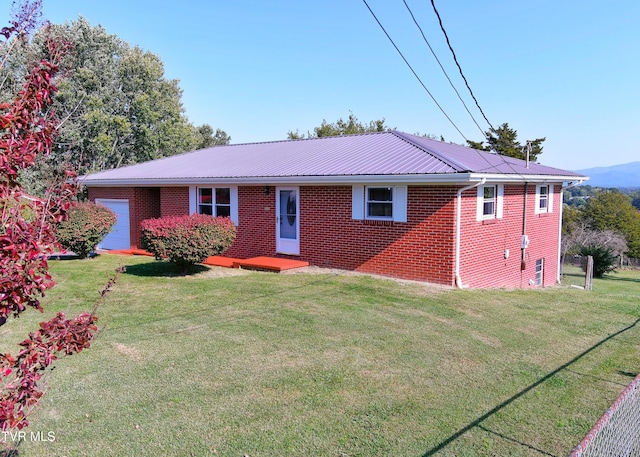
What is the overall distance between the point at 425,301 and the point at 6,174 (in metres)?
8.75

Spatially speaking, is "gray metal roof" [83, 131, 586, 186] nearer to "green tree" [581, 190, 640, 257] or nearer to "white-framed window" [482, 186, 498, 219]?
"white-framed window" [482, 186, 498, 219]

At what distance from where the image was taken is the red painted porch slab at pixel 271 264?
13422 millimetres

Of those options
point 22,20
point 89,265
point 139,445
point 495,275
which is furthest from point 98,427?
point 495,275

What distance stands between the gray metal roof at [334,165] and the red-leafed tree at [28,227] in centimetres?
811

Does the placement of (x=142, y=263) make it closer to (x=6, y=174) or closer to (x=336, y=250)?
(x=336, y=250)

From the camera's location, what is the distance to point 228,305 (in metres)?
9.36

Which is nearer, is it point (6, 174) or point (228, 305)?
point (6, 174)

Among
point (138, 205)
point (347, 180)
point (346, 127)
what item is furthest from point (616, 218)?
point (138, 205)

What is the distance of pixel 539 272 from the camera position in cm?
1769

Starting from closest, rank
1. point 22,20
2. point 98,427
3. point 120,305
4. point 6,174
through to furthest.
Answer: point 6,174 < point 22,20 < point 98,427 < point 120,305

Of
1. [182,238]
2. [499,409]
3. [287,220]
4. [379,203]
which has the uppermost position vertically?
[379,203]

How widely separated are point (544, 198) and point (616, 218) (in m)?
44.6

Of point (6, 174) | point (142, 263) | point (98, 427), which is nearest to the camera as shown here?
point (6, 174)

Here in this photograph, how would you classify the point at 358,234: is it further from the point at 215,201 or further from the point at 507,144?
the point at 507,144
